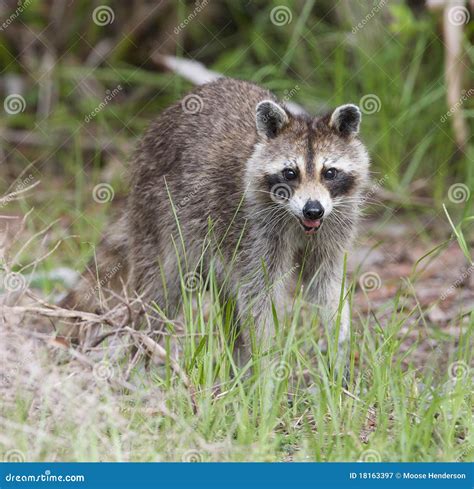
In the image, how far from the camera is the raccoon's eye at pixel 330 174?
6.41m

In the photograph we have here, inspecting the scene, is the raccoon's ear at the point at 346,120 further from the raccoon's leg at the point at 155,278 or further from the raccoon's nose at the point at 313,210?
the raccoon's leg at the point at 155,278

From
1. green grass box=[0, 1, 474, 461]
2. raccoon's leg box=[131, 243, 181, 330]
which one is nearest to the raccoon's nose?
green grass box=[0, 1, 474, 461]

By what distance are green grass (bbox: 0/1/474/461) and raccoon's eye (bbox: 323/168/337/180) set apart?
2.68 ft

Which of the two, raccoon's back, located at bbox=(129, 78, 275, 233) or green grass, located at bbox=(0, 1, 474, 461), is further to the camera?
raccoon's back, located at bbox=(129, 78, 275, 233)

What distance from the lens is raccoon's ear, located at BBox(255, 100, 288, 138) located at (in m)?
6.54

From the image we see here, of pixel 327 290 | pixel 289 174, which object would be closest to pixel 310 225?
pixel 289 174

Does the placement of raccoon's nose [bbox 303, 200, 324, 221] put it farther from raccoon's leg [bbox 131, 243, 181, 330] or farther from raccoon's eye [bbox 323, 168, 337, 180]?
raccoon's leg [bbox 131, 243, 181, 330]

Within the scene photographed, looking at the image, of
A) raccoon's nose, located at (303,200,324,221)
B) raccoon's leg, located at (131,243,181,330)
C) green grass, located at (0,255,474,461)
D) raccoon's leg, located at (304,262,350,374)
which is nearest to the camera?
green grass, located at (0,255,474,461)

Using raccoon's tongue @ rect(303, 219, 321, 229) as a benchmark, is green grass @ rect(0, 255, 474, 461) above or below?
below

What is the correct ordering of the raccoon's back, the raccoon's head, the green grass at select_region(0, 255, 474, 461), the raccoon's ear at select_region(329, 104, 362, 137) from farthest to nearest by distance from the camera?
the raccoon's back → the raccoon's ear at select_region(329, 104, 362, 137) → the raccoon's head → the green grass at select_region(0, 255, 474, 461)

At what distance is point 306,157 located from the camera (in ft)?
21.0

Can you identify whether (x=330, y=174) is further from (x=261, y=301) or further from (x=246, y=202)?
(x=261, y=301)

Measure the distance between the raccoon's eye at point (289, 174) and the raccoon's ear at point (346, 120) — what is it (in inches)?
17.4

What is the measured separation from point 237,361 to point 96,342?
120cm
